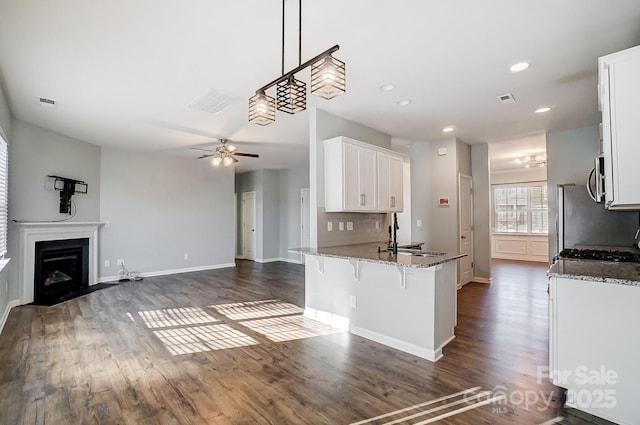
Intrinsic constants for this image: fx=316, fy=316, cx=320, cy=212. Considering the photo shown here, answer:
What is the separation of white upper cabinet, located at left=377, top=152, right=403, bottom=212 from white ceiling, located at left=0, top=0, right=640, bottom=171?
0.56m

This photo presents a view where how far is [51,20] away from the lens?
7.55 ft

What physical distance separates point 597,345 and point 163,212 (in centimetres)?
742

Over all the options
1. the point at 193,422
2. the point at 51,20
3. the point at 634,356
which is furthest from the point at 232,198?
the point at 634,356

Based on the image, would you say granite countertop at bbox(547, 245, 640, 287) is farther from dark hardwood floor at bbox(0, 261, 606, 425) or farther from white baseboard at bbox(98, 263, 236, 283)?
white baseboard at bbox(98, 263, 236, 283)

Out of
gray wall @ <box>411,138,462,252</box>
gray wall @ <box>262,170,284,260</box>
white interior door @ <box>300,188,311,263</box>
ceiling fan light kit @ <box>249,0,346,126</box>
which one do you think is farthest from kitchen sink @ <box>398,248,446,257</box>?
gray wall @ <box>262,170,284,260</box>

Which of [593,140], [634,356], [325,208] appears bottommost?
[634,356]

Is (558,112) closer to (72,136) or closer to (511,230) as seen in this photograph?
(511,230)

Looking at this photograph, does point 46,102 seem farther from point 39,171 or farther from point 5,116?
point 39,171

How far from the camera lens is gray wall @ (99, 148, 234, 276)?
21.2 feet

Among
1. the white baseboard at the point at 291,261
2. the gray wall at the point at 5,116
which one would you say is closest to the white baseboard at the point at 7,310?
the gray wall at the point at 5,116

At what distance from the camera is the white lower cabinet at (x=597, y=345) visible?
1.89 m

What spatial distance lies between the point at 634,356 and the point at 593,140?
4.40 m

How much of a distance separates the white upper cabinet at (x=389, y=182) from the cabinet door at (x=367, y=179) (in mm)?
141

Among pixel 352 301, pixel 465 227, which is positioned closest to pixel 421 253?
pixel 352 301
